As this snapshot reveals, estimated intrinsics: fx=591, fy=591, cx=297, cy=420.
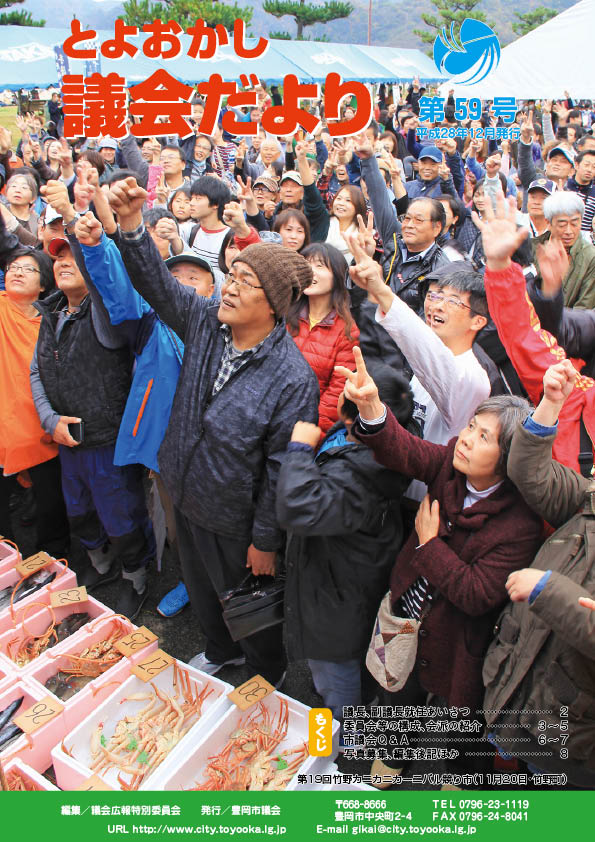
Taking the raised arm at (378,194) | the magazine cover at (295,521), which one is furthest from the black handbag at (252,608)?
the raised arm at (378,194)

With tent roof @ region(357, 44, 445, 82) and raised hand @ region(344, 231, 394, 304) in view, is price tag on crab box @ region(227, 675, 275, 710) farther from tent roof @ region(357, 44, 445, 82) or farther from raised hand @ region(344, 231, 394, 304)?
tent roof @ region(357, 44, 445, 82)

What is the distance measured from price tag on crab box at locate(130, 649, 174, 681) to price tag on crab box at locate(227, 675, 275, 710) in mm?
303

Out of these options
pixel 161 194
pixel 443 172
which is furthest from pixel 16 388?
pixel 443 172

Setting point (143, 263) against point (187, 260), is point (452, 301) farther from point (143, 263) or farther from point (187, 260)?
point (187, 260)

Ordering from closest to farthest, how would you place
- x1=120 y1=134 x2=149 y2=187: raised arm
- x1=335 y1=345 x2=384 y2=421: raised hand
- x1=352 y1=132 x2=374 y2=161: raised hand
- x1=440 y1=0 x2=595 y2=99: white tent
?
x1=335 y1=345 x2=384 y2=421: raised hand, x1=352 y1=132 x2=374 y2=161: raised hand, x1=440 y1=0 x2=595 y2=99: white tent, x1=120 y1=134 x2=149 y2=187: raised arm

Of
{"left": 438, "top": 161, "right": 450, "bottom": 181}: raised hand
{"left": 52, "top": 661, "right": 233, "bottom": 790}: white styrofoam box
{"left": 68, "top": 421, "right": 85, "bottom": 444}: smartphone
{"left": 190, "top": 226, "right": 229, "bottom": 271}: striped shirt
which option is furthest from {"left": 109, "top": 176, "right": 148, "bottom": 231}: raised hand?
{"left": 438, "top": 161, "right": 450, "bottom": 181}: raised hand

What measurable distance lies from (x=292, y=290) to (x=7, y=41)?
47.1ft

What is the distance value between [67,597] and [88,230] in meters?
1.53

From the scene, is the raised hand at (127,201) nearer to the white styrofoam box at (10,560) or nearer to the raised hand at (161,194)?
the white styrofoam box at (10,560)

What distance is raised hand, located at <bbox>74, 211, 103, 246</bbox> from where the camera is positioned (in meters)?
2.02

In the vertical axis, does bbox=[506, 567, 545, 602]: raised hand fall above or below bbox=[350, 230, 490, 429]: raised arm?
below

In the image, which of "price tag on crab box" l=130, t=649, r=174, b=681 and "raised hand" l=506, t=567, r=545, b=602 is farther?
"price tag on crab box" l=130, t=649, r=174, b=681

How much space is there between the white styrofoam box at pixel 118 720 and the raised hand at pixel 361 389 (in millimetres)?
1168

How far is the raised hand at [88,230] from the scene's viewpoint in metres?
2.02
